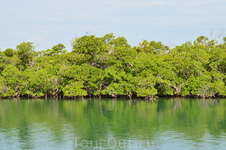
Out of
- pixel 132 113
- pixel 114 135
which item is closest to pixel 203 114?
pixel 132 113

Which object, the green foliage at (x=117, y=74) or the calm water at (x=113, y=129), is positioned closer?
the calm water at (x=113, y=129)

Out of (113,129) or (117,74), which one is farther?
(117,74)

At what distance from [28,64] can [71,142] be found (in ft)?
136

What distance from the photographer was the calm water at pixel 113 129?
67.5 feet

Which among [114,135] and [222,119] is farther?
[222,119]

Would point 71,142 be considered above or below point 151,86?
below

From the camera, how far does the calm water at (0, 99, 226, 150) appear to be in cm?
2056

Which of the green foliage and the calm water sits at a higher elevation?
the green foliage

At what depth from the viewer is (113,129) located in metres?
25.6

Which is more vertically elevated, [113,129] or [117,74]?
[117,74]

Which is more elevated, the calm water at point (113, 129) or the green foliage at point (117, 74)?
the green foliage at point (117, 74)

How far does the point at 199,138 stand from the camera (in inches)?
870

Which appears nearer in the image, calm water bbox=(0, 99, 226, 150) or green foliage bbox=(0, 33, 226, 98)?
calm water bbox=(0, 99, 226, 150)

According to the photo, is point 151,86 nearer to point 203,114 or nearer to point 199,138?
point 203,114
